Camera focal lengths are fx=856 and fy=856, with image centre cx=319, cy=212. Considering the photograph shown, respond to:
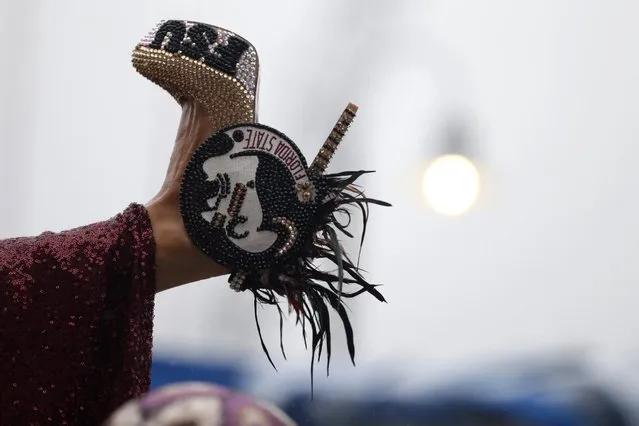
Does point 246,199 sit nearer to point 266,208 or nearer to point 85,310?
point 266,208

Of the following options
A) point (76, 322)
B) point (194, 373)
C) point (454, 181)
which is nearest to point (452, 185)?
point (454, 181)

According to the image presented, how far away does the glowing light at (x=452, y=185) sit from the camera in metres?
1.36

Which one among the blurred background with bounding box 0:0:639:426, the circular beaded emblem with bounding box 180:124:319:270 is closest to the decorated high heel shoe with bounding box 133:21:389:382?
the circular beaded emblem with bounding box 180:124:319:270

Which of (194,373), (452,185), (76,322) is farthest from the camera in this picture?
(452,185)

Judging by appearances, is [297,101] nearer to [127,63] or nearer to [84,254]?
[127,63]

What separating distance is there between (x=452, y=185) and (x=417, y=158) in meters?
0.07

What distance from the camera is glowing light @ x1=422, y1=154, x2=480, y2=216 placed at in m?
1.36

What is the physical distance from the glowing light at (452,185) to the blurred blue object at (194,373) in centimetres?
41

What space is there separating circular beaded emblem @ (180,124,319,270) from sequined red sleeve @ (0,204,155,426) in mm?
42

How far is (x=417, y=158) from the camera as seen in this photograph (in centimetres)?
139

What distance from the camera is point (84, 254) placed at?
0.56m

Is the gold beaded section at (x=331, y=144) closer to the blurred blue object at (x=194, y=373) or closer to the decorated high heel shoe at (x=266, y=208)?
the decorated high heel shoe at (x=266, y=208)

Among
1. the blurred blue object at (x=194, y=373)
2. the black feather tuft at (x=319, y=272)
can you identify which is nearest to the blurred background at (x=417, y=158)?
the blurred blue object at (x=194, y=373)

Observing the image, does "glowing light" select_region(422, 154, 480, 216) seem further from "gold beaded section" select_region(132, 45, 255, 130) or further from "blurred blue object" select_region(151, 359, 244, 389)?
"gold beaded section" select_region(132, 45, 255, 130)
